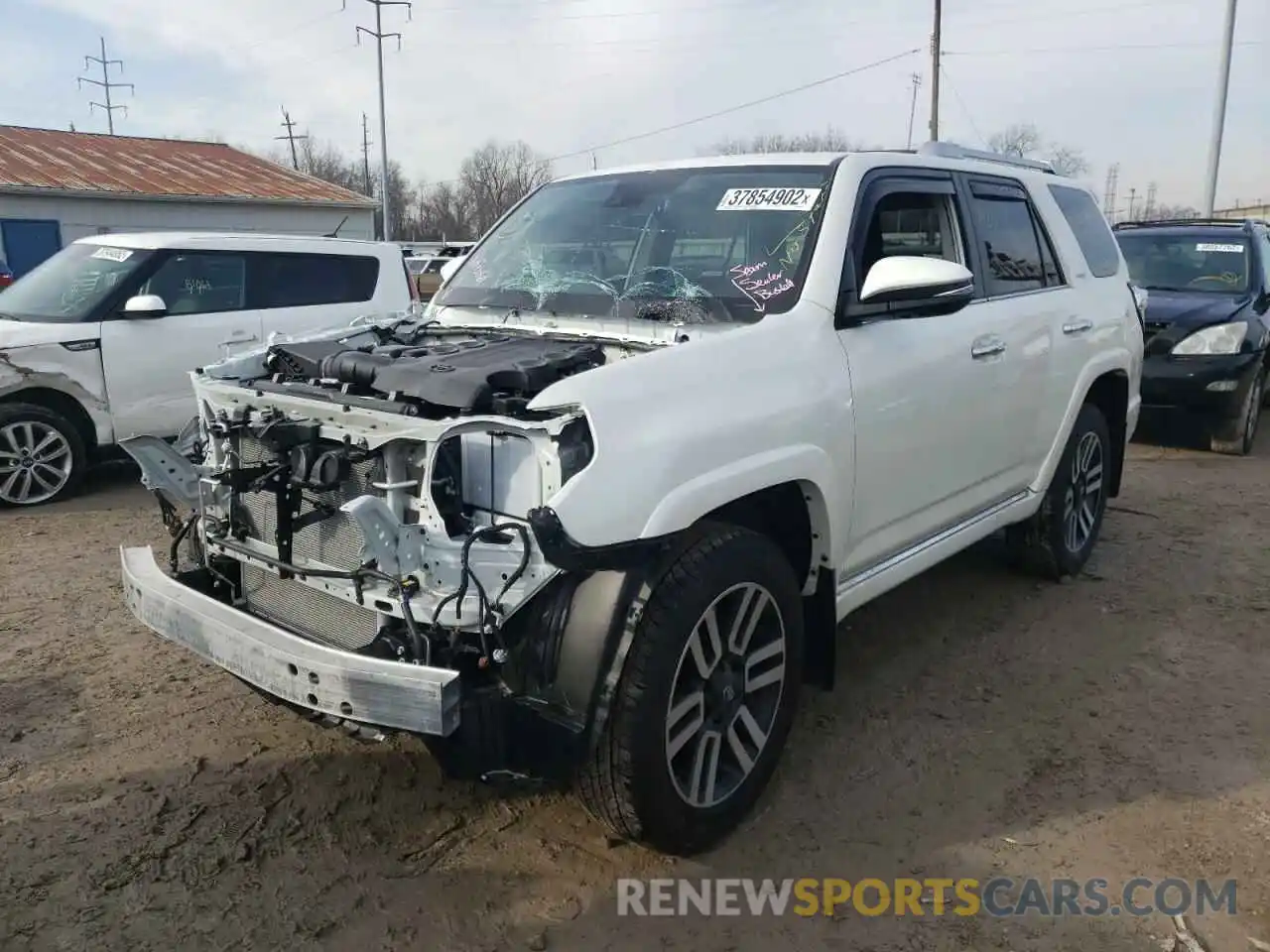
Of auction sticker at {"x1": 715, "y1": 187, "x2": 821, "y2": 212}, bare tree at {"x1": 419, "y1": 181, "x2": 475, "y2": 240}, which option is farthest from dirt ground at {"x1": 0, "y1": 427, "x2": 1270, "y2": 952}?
bare tree at {"x1": 419, "y1": 181, "x2": 475, "y2": 240}

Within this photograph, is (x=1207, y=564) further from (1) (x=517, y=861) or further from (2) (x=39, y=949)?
(2) (x=39, y=949)

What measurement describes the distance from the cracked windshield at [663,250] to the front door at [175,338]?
12.0 feet

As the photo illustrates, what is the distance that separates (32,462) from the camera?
6727 mm

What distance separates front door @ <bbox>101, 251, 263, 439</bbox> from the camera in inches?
275

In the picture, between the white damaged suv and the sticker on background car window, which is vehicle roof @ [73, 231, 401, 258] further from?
the white damaged suv

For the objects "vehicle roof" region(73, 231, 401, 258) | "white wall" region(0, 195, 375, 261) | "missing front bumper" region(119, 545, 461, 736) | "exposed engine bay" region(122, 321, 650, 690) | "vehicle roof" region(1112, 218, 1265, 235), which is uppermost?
"white wall" region(0, 195, 375, 261)

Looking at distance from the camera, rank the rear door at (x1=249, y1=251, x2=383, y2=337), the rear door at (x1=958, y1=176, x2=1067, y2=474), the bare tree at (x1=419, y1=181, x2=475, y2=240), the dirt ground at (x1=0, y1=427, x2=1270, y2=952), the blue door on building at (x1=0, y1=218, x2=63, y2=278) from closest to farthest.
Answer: the dirt ground at (x1=0, y1=427, x2=1270, y2=952), the rear door at (x1=958, y1=176, x2=1067, y2=474), the rear door at (x1=249, y1=251, x2=383, y2=337), the blue door on building at (x1=0, y1=218, x2=63, y2=278), the bare tree at (x1=419, y1=181, x2=475, y2=240)

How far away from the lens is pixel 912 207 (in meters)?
3.88

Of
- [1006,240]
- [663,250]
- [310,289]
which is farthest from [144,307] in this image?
[1006,240]

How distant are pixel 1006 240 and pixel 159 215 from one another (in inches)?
943

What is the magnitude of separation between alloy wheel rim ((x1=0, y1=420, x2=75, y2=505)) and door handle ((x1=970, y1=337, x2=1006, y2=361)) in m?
5.99

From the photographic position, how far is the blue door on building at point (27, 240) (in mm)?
22016

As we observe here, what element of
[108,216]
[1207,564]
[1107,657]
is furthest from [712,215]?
[108,216]

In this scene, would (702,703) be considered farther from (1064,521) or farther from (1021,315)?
(1064,521)
